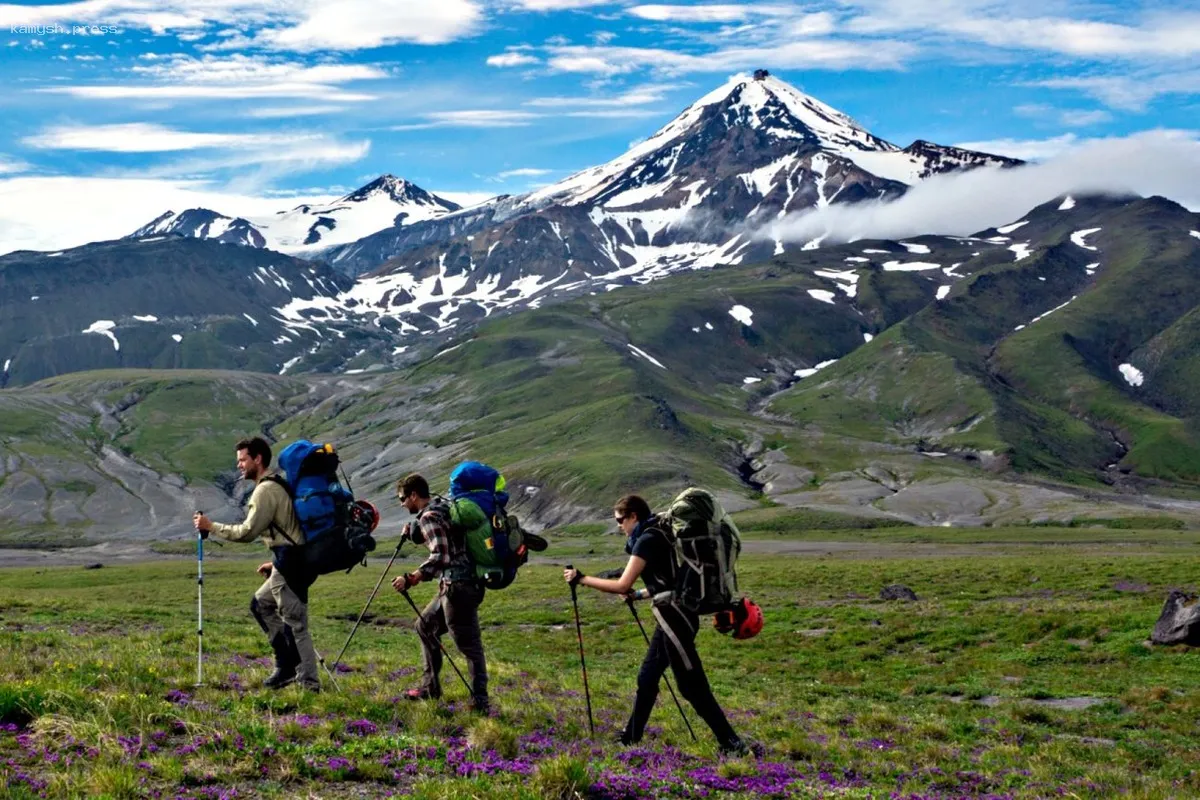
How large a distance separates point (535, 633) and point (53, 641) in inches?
863

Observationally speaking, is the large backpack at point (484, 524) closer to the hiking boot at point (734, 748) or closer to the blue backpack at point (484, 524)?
the blue backpack at point (484, 524)

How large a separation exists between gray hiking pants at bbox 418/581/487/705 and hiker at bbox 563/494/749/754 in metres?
2.05

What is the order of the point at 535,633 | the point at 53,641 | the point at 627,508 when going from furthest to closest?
1. the point at 535,633
2. the point at 53,641
3. the point at 627,508

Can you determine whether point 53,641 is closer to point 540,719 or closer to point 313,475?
point 313,475

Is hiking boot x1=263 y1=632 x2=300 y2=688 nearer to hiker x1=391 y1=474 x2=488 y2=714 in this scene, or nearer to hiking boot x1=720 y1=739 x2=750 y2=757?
hiker x1=391 y1=474 x2=488 y2=714

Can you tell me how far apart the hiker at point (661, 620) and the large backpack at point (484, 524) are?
1398mm

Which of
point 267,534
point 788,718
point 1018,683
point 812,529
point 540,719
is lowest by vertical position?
point 812,529

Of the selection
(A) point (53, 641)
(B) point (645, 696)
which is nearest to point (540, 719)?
(B) point (645, 696)

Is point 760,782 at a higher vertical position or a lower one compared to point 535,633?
higher

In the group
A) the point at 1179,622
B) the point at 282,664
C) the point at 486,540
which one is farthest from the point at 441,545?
the point at 1179,622

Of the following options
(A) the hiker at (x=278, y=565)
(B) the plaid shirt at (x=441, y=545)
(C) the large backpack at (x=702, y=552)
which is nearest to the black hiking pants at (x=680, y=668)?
(C) the large backpack at (x=702, y=552)

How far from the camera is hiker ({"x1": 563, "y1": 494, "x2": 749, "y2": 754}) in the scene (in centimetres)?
1427

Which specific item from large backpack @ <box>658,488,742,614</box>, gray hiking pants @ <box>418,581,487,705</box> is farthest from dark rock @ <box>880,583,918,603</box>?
large backpack @ <box>658,488,742,614</box>

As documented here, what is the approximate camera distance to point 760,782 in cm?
1284
